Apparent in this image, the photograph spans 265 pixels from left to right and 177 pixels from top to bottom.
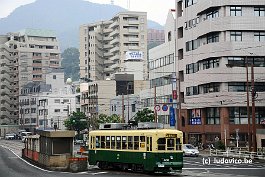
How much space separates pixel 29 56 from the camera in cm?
17350

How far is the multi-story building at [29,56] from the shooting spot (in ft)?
559

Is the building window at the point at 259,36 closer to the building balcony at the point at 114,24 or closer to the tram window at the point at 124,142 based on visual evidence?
the tram window at the point at 124,142

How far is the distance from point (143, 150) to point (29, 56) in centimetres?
14452

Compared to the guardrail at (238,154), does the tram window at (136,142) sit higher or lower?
higher

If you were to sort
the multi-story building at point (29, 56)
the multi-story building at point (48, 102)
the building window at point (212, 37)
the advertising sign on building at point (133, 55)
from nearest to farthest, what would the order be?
the building window at point (212, 37)
the advertising sign on building at point (133, 55)
the multi-story building at point (48, 102)
the multi-story building at point (29, 56)

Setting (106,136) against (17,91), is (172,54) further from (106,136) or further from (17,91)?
(17,91)

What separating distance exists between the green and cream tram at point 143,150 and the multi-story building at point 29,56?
440 ft

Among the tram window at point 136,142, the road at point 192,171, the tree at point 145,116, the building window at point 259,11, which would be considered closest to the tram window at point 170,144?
the road at point 192,171

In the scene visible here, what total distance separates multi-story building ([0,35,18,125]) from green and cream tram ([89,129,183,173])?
434ft

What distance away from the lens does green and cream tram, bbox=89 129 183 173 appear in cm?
3288

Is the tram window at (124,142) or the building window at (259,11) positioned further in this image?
the building window at (259,11)

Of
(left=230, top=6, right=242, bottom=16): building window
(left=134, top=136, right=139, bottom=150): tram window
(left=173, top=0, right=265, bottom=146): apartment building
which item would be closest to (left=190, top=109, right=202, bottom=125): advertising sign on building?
(left=173, top=0, right=265, bottom=146): apartment building

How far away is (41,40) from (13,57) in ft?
36.7

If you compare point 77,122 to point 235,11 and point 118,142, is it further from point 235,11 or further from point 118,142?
point 118,142
